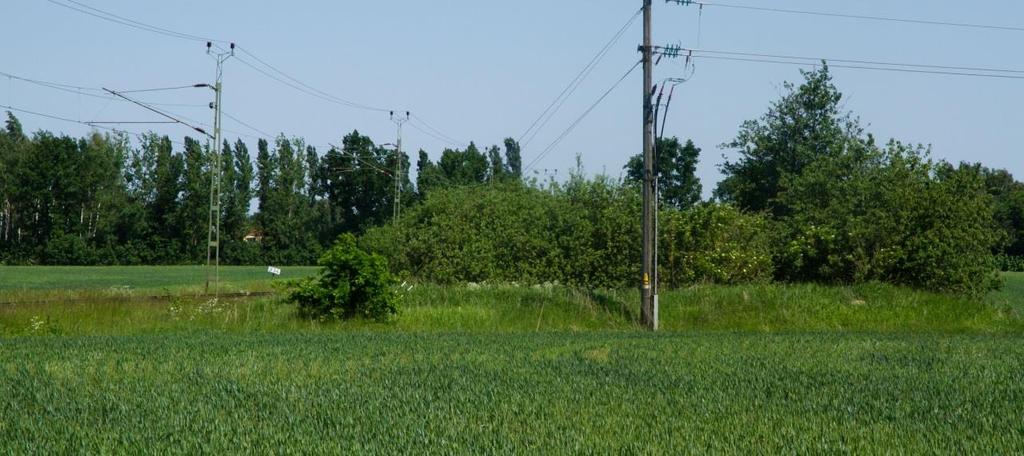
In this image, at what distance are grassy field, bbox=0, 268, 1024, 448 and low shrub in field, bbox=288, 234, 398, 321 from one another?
3804 mm

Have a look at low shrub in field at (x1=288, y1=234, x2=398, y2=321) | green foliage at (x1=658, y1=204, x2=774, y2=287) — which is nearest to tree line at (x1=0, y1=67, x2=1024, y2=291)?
green foliage at (x1=658, y1=204, x2=774, y2=287)

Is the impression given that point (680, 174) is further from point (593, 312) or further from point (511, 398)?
point (511, 398)

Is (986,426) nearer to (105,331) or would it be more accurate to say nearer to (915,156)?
(105,331)

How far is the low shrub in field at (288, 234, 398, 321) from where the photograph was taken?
28391 mm

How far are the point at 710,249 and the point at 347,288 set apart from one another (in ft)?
46.8

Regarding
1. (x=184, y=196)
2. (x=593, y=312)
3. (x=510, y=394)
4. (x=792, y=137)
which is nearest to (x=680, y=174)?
(x=792, y=137)

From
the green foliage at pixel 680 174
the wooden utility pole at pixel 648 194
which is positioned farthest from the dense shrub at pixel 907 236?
the green foliage at pixel 680 174

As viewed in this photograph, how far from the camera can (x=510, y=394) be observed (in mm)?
12531

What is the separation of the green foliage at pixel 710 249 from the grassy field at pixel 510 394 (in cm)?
1299

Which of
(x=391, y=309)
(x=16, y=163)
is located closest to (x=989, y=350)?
(x=391, y=309)

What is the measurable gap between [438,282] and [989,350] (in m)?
26.4

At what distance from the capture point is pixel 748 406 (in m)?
11.7

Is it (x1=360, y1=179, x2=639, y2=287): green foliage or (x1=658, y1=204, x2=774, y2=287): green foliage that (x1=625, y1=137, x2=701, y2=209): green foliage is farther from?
(x1=658, y1=204, x2=774, y2=287): green foliage

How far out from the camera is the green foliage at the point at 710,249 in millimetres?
36156
